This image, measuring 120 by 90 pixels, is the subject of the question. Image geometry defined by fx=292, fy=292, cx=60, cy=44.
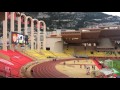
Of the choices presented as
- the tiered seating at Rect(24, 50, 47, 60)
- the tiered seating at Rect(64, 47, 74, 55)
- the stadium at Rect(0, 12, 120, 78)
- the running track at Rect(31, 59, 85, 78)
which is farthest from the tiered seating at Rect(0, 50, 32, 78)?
the tiered seating at Rect(64, 47, 74, 55)

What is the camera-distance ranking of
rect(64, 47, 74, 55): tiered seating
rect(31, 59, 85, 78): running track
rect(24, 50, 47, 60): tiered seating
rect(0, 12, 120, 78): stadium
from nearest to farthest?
rect(31, 59, 85, 78): running track → rect(0, 12, 120, 78): stadium → rect(24, 50, 47, 60): tiered seating → rect(64, 47, 74, 55): tiered seating

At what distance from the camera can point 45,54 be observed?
48.6 feet

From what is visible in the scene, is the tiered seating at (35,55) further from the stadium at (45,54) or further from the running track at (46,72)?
the running track at (46,72)

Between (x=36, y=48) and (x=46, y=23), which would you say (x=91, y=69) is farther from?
(x=36, y=48)

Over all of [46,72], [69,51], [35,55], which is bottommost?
[46,72]

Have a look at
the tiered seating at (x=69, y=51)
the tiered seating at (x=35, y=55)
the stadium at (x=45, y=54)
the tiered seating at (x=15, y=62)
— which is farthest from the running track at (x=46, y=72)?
the tiered seating at (x=69, y=51)

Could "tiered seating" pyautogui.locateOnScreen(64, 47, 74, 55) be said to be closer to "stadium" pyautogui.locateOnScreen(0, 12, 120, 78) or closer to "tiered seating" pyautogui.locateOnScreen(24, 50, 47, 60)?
"stadium" pyautogui.locateOnScreen(0, 12, 120, 78)

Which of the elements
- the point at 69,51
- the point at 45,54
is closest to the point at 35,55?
the point at 45,54

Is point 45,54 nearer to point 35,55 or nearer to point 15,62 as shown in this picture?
point 35,55

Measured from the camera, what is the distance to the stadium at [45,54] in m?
12.1

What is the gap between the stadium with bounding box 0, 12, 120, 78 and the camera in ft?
39.8
